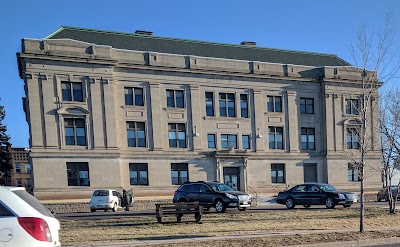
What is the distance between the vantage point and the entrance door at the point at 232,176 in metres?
37.2

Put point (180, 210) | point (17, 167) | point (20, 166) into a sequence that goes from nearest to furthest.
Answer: point (180, 210) → point (17, 167) → point (20, 166)

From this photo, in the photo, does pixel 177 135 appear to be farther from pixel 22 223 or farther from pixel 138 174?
pixel 22 223

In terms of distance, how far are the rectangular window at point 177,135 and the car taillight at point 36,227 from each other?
3073cm

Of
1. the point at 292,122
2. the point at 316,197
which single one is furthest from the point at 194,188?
the point at 292,122

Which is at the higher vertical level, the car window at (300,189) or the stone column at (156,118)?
the stone column at (156,118)

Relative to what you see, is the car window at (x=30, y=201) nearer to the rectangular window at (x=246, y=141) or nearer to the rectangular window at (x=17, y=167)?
the rectangular window at (x=246, y=141)

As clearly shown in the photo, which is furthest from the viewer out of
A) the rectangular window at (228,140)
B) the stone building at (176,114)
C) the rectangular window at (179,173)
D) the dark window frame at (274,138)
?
the dark window frame at (274,138)

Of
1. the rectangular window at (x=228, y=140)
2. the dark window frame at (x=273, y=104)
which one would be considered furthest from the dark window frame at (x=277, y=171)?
the dark window frame at (x=273, y=104)

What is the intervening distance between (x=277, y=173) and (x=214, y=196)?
2191cm

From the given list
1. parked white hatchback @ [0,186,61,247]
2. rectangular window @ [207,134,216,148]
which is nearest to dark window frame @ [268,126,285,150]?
rectangular window @ [207,134,216,148]

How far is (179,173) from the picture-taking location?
3556 centimetres

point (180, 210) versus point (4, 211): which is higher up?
point (4, 211)

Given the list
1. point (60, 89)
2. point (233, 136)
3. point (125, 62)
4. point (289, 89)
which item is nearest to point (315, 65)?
point (289, 89)

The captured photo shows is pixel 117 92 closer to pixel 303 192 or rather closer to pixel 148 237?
pixel 303 192
